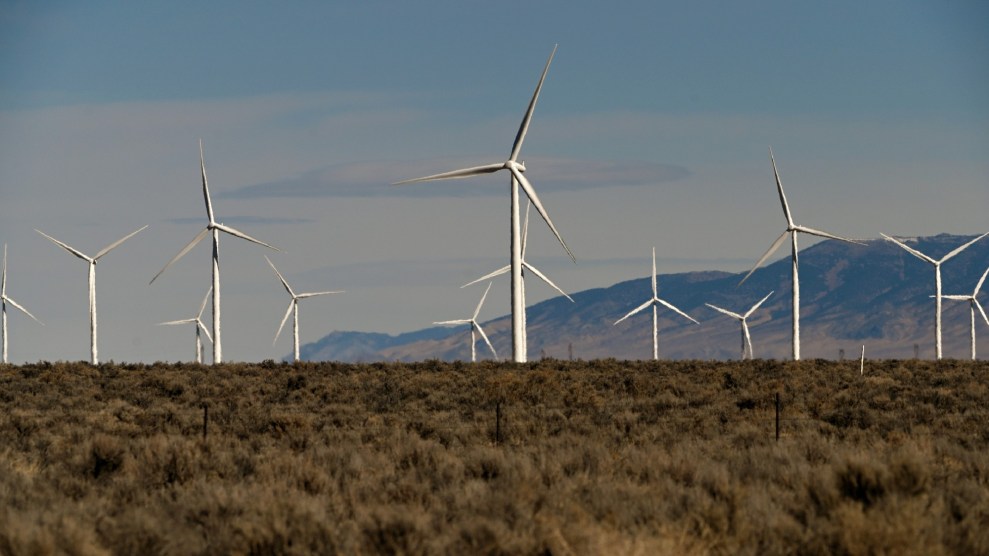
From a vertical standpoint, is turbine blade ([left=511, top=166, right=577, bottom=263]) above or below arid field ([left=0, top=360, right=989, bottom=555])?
above

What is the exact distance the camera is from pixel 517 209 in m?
68.0

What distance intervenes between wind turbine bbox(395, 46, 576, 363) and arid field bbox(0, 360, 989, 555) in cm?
1585

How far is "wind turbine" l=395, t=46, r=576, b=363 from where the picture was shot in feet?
217

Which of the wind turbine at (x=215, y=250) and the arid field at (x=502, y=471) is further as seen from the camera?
the wind turbine at (x=215, y=250)

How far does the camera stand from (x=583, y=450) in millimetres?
27594

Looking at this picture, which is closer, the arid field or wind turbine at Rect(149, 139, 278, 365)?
the arid field

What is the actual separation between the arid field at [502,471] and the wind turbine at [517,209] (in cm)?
1585

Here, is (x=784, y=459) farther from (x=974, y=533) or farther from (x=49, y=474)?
(x=49, y=474)

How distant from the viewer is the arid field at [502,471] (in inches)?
690

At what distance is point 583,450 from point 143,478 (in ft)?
28.7

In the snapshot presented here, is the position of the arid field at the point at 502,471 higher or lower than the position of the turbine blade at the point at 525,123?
lower

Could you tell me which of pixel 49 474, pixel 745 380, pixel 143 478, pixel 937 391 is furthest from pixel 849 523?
pixel 745 380

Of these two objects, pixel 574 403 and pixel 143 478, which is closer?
pixel 143 478

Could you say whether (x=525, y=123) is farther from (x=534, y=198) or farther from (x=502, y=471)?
(x=502, y=471)
